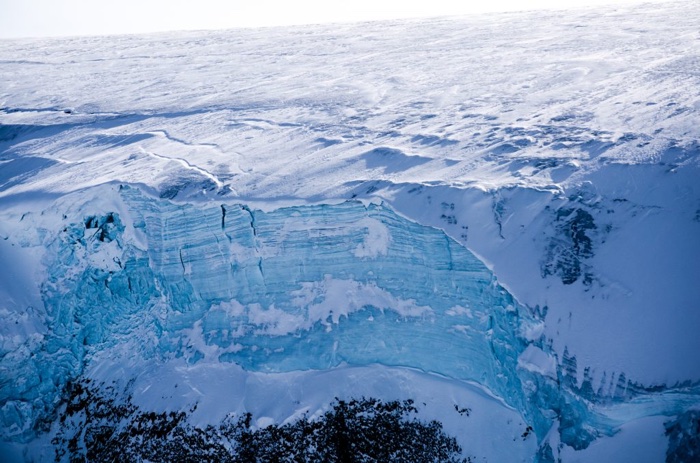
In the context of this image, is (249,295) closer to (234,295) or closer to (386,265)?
(234,295)

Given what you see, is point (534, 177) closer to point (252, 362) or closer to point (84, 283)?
point (252, 362)

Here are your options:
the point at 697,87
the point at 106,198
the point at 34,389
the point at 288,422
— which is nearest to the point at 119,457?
the point at 34,389

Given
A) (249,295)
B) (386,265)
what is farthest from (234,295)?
(386,265)

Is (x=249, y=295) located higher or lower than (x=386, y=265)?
lower

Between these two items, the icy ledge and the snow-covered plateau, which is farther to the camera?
the icy ledge
